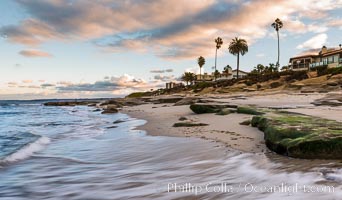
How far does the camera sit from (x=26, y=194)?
16.3 ft

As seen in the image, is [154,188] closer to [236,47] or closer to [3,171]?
[3,171]

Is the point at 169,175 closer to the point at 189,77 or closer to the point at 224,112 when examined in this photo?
the point at 224,112

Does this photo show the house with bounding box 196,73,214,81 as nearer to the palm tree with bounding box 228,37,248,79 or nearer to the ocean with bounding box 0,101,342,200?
the palm tree with bounding box 228,37,248,79

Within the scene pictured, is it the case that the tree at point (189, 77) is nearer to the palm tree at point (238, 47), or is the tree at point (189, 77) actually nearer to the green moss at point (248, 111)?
the palm tree at point (238, 47)

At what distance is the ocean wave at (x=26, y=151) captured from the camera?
7969 millimetres

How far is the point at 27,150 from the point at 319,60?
7305 centimetres

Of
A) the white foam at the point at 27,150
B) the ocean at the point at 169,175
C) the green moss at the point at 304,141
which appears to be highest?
the green moss at the point at 304,141

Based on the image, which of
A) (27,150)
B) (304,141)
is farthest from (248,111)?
(27,150)

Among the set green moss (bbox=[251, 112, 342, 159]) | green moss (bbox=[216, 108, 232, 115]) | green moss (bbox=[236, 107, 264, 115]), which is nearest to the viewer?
green moss (bbox=[251, 112, 342, 159])

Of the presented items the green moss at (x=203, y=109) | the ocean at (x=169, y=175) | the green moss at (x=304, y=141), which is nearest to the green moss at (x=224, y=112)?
the green moss at (x=203, y=109)

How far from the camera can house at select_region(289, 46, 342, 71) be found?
61.6 meters

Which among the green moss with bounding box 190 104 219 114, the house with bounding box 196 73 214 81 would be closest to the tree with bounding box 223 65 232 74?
the house with bounding box 196 73 214 81

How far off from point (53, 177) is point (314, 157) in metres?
4.65

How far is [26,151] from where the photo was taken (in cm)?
911
